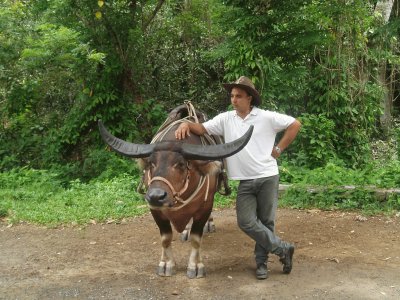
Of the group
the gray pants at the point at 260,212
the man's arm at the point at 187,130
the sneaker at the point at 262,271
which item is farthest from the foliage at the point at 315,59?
the sneaker at the point at 262,271

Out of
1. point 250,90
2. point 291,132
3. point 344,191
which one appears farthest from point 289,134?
point 344,191

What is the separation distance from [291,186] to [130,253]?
3.12 m

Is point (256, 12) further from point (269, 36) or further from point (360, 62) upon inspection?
point (360, 62)

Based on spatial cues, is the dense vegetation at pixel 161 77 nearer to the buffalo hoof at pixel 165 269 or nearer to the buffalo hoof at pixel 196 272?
the buffalo hoof at pixel 165 269

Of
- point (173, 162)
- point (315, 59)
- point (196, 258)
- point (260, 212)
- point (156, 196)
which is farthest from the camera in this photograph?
point (315, 59)

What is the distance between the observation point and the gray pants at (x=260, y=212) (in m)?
4.62

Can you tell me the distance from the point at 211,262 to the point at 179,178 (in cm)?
141

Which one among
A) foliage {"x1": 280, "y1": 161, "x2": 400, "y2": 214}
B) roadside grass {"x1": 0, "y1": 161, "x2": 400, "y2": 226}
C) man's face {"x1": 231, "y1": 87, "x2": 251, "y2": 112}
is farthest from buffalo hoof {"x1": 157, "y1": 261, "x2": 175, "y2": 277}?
foliage {"x1": 280, "y1": 161, "x2": 400, "y2": 214}

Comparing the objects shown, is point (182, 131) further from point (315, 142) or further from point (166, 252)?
point (315, 142)

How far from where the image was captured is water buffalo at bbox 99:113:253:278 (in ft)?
13.8

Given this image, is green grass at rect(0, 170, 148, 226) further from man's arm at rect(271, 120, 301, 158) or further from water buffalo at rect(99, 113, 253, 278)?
man's arm at rect(271, 120, 301, 158)

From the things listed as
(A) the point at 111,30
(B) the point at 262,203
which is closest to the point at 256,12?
(A) the point at 111,30

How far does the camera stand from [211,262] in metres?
5.35

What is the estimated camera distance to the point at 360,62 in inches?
392
